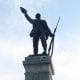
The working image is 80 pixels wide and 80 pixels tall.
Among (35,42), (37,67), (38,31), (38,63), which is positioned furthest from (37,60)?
(38,31)

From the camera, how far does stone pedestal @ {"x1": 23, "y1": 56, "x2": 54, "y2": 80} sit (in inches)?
628

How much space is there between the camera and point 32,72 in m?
16.0

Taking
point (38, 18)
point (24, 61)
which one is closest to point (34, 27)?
point (38, 18)

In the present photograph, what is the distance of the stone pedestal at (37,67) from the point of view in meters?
15.9

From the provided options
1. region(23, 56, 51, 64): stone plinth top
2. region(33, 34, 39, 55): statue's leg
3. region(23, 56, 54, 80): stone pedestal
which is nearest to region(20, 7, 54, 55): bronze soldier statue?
region(33, 34, 39, 55): statue's leg

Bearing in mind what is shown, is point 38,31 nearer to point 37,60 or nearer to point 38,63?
point 37,60

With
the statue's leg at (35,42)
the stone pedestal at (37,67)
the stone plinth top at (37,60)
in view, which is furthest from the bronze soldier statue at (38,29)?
the stone pedestal at (37,67)

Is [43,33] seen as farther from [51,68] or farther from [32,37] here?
[51,68]

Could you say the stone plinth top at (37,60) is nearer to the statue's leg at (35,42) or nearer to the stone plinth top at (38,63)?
the stone plinth top at (38,63)

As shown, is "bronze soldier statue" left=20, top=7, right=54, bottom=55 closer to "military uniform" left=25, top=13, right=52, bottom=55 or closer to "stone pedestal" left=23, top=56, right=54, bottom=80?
"military uniform" left=25, top=13, right=52, bottom=55

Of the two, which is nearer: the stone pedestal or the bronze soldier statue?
the stone pedestal

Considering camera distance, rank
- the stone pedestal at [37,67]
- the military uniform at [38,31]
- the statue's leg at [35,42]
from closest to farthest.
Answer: the stone pedestal at [37,67], the statue's leg at [35,42], the military uniform at [38,31]

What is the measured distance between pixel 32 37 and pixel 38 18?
0.96 m

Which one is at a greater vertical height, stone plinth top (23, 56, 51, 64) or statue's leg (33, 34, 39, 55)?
statue's leg (33, 34, 39, 55)
